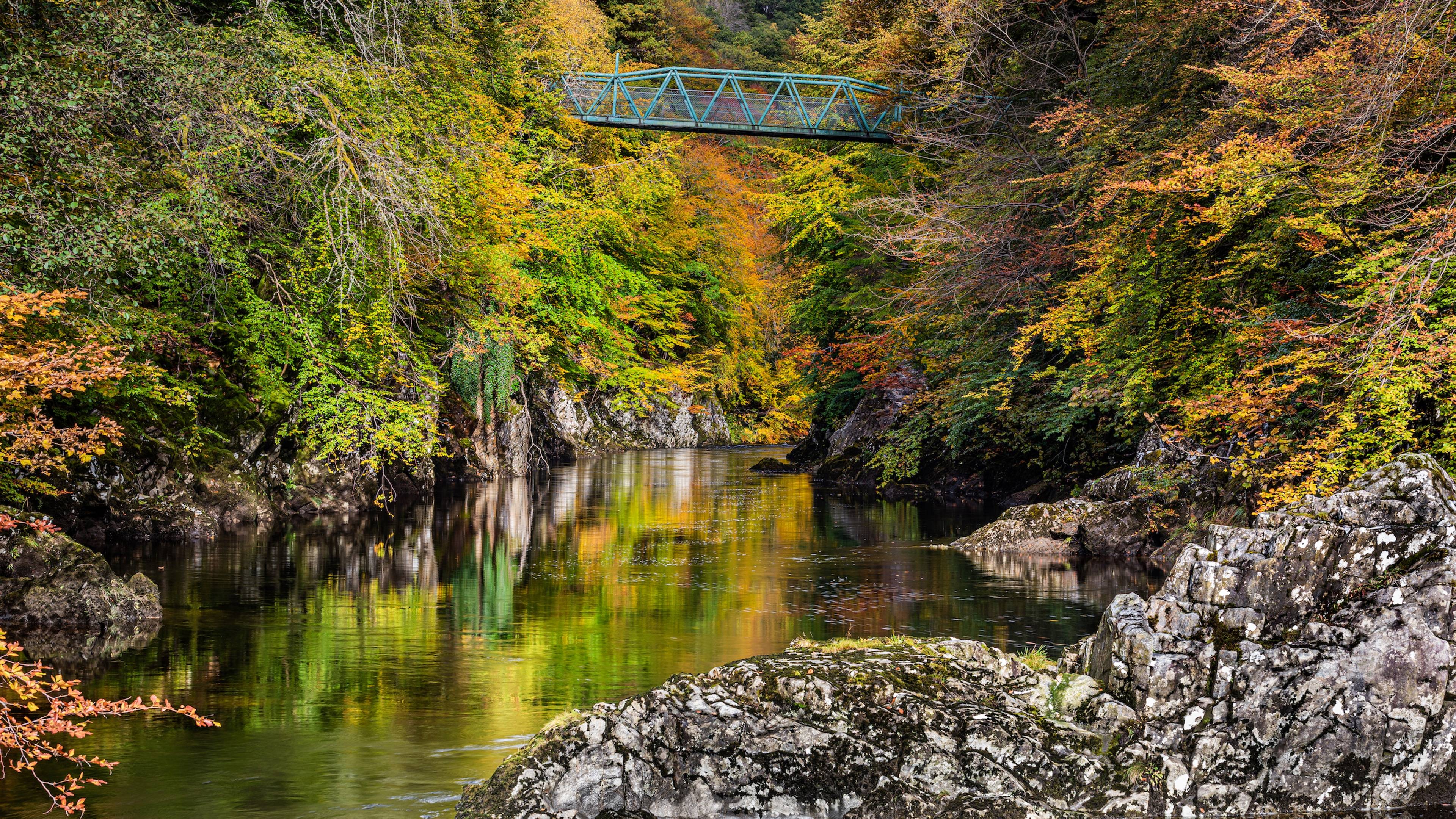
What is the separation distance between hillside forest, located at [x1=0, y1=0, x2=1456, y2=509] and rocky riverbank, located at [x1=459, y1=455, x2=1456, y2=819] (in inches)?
140

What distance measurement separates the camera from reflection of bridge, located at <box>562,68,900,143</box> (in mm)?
25609

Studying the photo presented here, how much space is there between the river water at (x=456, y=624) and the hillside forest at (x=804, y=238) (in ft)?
6.09

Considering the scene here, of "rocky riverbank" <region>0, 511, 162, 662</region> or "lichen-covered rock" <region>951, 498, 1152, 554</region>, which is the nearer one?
"rocky riverbank" <region>0, 511, 162, 662</region>

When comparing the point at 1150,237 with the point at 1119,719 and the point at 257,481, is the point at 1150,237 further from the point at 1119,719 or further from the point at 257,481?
the point at 257,481

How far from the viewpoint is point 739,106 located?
2714 cm

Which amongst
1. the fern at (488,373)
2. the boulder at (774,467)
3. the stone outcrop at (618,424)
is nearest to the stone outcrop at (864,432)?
the boulder at (774,467)

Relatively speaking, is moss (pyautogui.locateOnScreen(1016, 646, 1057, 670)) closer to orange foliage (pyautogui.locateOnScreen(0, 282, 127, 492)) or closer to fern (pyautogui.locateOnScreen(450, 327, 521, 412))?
orange foliage (pyautogui.locateOnScreen(0, 282, 127, 492))

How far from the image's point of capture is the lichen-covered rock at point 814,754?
5.88 m

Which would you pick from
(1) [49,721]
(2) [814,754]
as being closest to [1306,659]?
A: (2) [814,754]

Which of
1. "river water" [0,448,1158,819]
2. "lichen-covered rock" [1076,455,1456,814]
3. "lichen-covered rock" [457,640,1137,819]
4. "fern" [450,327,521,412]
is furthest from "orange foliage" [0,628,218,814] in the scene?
"fern" [450,327,521,412]

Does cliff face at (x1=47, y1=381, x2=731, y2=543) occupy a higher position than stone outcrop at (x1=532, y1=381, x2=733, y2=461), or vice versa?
stone outcrop at (x1=532, y1=381, x2=733, y2=461)

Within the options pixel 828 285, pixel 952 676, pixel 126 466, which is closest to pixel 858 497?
pixel 828 285

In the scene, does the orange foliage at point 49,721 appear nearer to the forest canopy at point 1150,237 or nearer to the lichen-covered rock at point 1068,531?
the forest canopy at point 1150,237

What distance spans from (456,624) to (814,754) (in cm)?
586
